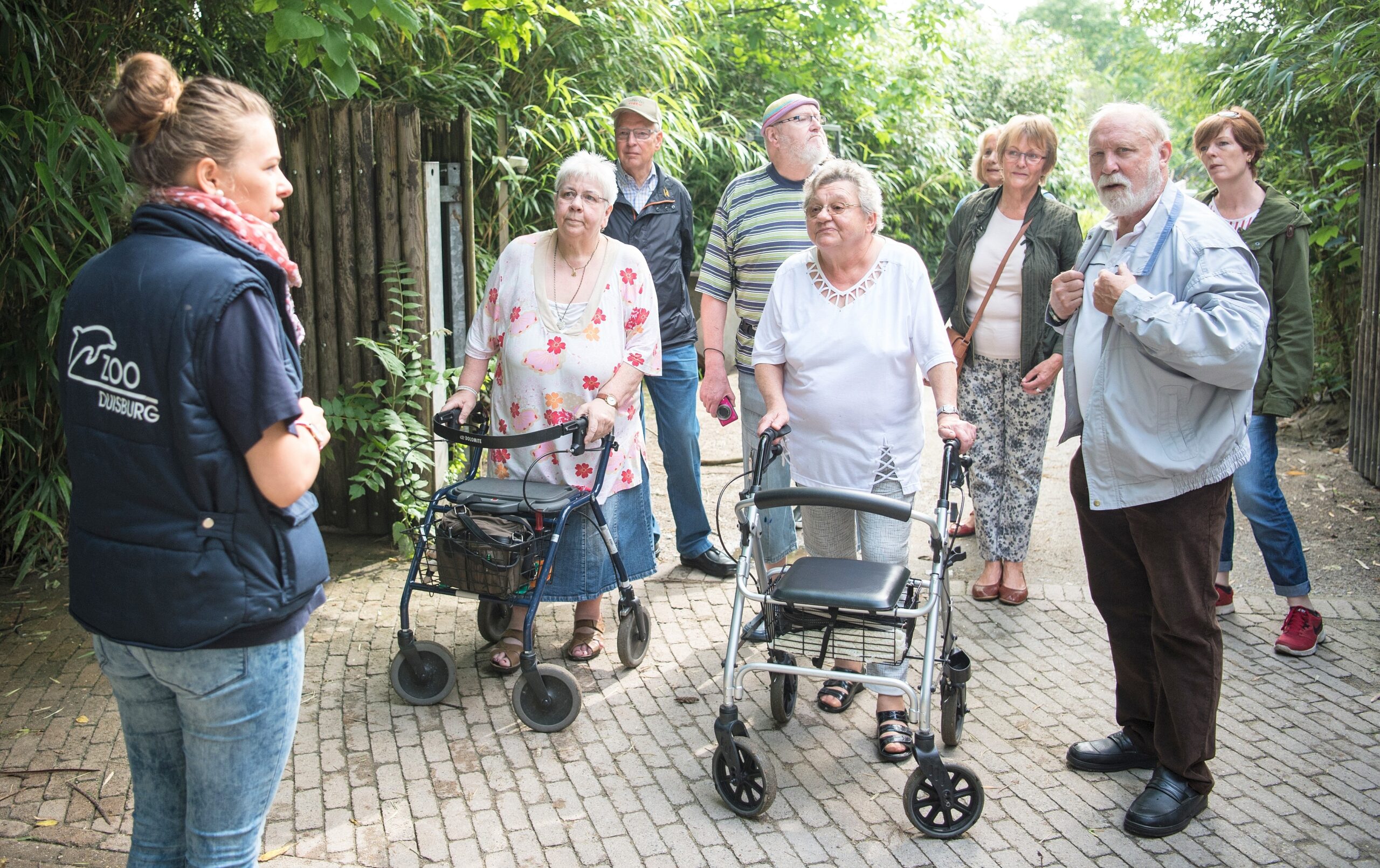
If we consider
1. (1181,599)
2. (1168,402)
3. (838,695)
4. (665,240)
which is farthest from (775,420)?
(665,240)

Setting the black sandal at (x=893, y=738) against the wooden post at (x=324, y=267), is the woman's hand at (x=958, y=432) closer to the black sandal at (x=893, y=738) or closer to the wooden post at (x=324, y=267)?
the black sandal at (x=893, y=738)

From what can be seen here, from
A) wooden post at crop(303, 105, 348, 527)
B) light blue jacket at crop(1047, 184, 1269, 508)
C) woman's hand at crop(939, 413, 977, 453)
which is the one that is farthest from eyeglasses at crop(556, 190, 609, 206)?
wooden post at crop(303, 105, 348, 527)

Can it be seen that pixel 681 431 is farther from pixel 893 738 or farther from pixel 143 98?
pixel 143 98

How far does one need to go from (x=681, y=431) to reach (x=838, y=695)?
1532 mm

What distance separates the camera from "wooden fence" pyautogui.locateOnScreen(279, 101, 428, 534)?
5.40 meters

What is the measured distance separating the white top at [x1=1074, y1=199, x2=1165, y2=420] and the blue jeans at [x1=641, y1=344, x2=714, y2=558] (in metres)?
1.94

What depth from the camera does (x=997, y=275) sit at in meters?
4.80

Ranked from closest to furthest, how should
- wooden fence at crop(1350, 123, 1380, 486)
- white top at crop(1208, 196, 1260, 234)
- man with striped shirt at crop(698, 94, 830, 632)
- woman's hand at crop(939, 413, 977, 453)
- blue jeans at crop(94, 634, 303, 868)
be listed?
blue jeans at crop(94, 634, 303, 868), woman's hand at crop(939, 413, 977, 453), white top at crop(1208, 196, 1260, 234), man with striped shirt at crop(698, 94, 830, 632), wooden fence at crop(1350, 123, 1380, 486)

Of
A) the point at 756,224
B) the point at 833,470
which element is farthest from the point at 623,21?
the point at 833,470

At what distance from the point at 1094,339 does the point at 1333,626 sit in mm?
2297

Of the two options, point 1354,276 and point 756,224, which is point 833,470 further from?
point 1354,276

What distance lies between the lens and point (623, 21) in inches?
293

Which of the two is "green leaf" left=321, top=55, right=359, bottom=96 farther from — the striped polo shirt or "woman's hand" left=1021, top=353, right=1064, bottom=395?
"woman's hand" left=1021, top=353, right=1064, bottom=395

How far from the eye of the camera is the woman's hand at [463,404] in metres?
4.05
